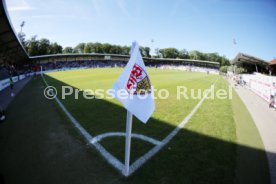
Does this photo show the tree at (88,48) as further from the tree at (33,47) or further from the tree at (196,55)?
the tree at (196,55)

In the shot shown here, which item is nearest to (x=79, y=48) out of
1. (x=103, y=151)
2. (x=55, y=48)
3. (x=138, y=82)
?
(x=55, y=48)

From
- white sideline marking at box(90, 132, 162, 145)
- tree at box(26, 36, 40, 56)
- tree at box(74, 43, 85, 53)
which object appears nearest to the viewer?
white sideline marking at box(90, 132, 162, 145)

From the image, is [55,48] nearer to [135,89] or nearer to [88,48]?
[88,48]

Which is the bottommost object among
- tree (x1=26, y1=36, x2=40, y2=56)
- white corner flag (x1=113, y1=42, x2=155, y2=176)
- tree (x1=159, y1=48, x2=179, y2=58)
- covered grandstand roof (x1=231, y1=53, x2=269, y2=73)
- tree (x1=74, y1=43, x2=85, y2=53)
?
white corner flag (x1=113, y1=42, x2=155, y2=176)

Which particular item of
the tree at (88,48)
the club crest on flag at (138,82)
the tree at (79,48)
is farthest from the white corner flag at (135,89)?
the tree at (79,48)

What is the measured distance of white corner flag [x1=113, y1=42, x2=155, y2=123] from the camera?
2986 mm

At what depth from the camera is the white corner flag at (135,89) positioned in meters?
2.99

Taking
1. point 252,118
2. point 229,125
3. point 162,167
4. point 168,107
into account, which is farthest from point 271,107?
point 162,167

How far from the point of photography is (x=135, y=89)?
3166mm

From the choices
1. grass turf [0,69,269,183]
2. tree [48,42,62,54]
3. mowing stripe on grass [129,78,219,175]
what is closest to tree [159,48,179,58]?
tree [48,42,62,54]

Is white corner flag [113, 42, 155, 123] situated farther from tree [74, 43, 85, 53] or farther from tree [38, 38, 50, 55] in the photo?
tree [74, 43, 85, 53]

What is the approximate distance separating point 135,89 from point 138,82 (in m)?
0.17

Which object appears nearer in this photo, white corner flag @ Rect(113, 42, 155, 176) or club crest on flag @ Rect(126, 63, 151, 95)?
white corner flag @ Rect(113, 42, 155, 176)

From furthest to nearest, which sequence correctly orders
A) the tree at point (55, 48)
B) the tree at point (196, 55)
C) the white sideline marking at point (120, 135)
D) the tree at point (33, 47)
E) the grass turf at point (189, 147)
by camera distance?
1. the tree at point (196, 55)
2. the tree at point (55, 48)
3. the tree at point (33, 47)
4. the white sideline marking at point (120, 135)
5. the grass turf at point (189, 147)
